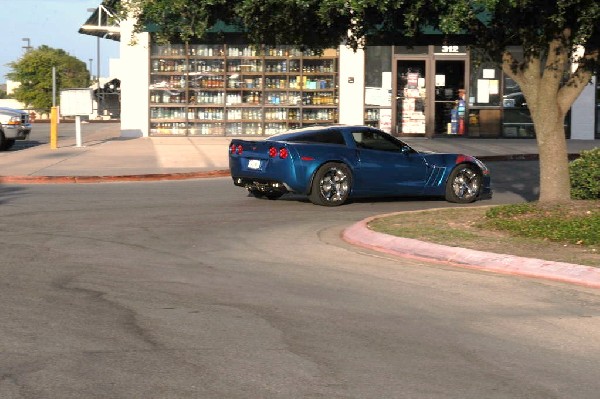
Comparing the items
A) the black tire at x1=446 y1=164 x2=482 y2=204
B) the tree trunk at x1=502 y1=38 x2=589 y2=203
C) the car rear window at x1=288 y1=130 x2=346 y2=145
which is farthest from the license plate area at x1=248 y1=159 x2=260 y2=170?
the tree trunk at x1=502 y1=38 x2=589 y2=203

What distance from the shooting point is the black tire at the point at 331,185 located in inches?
684

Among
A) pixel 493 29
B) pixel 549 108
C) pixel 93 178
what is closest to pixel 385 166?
pixel 493 29

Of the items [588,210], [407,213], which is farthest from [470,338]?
[407,213]

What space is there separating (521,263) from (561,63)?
3977mm

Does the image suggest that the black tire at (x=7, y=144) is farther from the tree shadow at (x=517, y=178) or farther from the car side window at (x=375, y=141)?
the car side window at (x=375, y=141)

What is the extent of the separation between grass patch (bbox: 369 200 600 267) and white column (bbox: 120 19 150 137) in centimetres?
2163

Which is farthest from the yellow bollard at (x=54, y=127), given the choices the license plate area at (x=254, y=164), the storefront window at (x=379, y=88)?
the license plate area at (x=254, y=164)

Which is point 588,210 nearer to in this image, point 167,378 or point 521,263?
point 521,263

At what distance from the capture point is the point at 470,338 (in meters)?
8.08

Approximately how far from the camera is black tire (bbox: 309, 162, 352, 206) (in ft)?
57.0

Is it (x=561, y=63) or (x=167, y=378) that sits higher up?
(x=561, y=63)

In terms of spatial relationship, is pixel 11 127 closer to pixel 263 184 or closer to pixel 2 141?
pixel 2 141

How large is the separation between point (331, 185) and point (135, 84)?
1940 centimetres

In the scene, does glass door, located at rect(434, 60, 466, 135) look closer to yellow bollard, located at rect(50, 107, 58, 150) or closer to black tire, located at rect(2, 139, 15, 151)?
yellow bollard, located at rect(50, 107, 58, 150)
